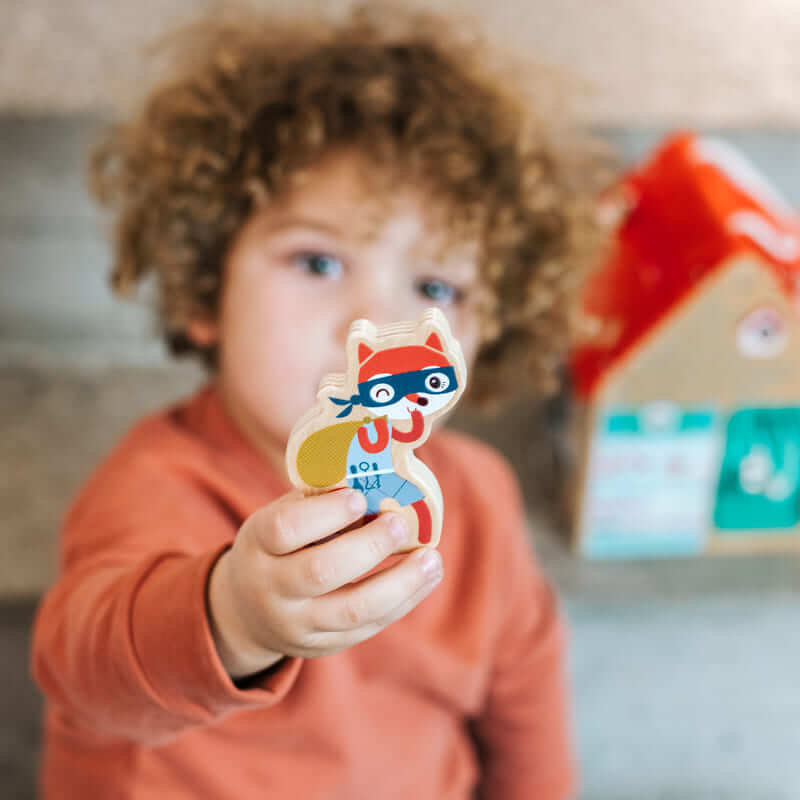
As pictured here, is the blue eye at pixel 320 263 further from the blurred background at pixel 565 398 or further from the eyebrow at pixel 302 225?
the blurred background at pixel 565 398

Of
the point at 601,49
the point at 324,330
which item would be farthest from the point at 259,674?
the point at 601,49

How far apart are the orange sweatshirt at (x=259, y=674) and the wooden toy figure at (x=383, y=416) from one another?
0.09 metres

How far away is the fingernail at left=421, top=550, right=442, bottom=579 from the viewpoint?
13.4 inches

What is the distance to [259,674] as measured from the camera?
0.40m

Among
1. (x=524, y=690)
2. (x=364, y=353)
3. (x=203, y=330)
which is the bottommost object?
(x=524, y=690)

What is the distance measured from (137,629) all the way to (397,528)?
0.16 m

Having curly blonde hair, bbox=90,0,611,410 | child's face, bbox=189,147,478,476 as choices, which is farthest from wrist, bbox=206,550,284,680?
curly blonde hair, bbox=90,0,611,410

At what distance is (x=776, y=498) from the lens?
0.89m

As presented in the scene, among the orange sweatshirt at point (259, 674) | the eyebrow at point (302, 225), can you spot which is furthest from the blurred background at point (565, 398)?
the eyebrow at point (302, 225)

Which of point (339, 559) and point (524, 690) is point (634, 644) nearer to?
point (524, 690)

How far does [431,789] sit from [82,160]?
78 centimetres

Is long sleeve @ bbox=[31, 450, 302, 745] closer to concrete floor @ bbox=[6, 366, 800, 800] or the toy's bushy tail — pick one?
the toy's bushy tail

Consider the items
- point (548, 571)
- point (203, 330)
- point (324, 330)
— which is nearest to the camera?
point (324, 330)

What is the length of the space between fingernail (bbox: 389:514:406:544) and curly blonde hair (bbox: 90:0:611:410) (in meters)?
0.37
